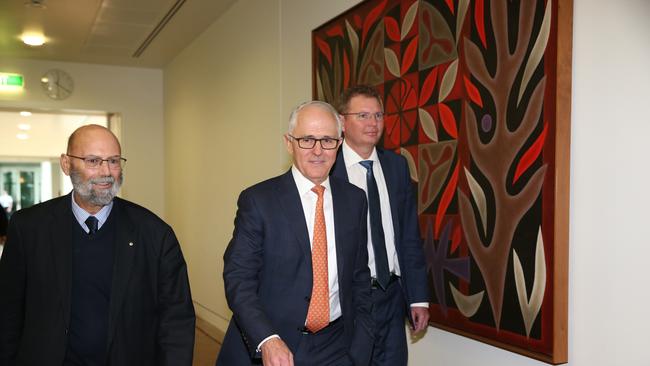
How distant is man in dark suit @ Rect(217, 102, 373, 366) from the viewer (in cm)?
208

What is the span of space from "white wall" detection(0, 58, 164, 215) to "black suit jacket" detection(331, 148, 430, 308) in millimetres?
6951

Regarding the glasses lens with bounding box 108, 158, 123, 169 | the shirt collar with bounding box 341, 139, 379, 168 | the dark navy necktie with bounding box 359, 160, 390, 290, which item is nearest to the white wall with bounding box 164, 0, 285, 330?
the shirt collar with bounding box 341, 139, 379, 168

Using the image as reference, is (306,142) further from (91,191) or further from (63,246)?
(63,246)

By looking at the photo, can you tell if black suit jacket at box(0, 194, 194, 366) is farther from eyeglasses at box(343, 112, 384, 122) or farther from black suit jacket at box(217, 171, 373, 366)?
eyeglasses at box(343, 112, 384, 122)

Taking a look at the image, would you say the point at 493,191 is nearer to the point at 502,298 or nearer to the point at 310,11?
the point at 502,298

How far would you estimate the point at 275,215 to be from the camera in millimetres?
2127

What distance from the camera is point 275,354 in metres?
1.88

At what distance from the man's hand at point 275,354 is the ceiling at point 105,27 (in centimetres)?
481

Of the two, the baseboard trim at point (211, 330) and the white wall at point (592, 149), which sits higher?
the white wall at point (592, 149)

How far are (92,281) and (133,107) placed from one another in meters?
7.38

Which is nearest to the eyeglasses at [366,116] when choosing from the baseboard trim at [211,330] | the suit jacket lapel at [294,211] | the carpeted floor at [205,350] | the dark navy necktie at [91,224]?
the suit jacket lapel at [294,211]

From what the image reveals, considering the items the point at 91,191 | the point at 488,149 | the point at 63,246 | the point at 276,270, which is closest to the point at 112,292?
the point at 63,246

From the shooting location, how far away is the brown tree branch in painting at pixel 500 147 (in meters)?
2.50

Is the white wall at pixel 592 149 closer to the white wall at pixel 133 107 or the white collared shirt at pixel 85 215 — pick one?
the white collared shirt at pixel 85 215
